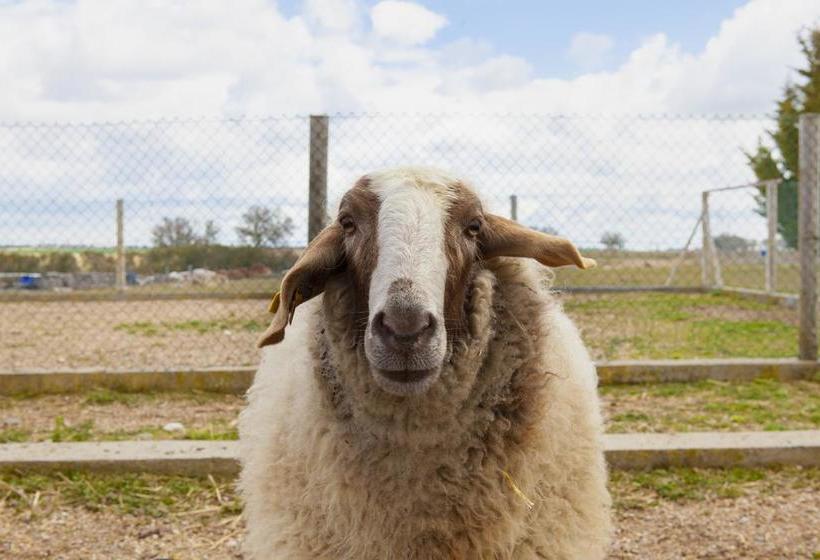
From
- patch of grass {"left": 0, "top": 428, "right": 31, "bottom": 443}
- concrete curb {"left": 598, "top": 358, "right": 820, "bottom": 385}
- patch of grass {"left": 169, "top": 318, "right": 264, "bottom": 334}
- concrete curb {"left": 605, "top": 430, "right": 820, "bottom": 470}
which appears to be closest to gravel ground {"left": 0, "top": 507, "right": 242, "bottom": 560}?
patch of grass {"left": 0, "top": 428, "right": 31, "bottom": 443}

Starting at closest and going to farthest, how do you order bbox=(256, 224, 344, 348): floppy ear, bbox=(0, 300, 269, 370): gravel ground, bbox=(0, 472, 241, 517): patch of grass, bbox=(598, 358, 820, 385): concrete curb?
bbox=(256, 224, 344, 348): floppy ear → bbox=(0, 472, 241, 517): patch of grass → bbox=(598, 358, 820, 385): concrete curb → bbox=(0, 300, 269, 370): gravel ground

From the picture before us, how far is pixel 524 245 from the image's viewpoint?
2361 mm

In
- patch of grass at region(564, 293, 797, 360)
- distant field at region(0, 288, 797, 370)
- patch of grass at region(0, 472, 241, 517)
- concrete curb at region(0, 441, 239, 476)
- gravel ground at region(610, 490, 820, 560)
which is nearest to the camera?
gravel ground at region(610, 490, 820, 560)

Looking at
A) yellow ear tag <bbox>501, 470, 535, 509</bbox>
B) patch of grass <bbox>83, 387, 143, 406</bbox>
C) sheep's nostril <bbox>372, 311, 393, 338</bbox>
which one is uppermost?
sheep's nostril <bbox>372, 311, 393, 338</bbox>

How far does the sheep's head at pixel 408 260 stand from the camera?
195 cm

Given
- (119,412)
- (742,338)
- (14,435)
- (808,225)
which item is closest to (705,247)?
(742,338)

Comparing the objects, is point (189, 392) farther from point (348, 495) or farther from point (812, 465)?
point (812, 465)

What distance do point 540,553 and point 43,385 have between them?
4.50m

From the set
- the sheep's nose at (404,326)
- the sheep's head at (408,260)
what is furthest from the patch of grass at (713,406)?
the sheep's nose at (404,326)

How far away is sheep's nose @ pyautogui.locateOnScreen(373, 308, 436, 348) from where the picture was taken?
6.24 feet

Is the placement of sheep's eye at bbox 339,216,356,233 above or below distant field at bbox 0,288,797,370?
above

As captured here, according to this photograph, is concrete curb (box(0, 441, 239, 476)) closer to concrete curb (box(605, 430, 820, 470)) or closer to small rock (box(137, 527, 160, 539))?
small rock (box(137, 527, 160, 539))

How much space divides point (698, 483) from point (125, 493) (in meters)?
2.89

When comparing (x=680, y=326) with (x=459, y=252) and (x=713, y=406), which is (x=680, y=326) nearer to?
(x=713, y=406)
